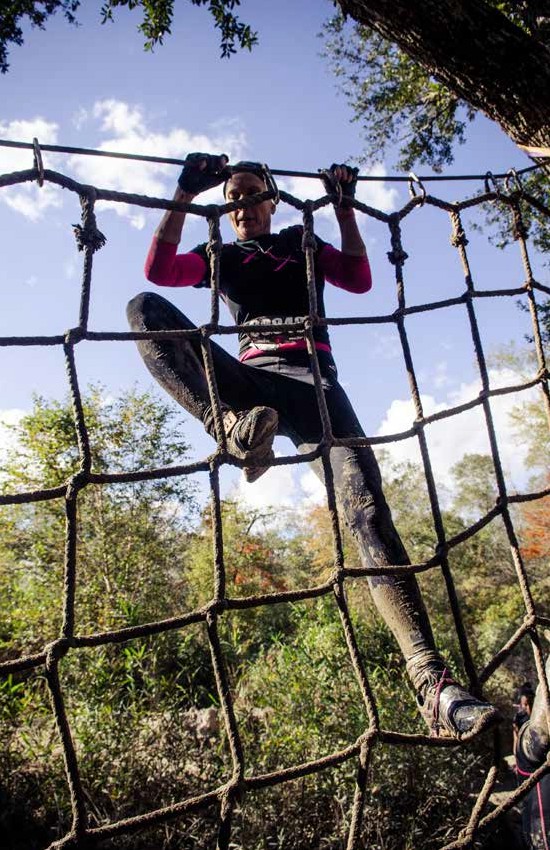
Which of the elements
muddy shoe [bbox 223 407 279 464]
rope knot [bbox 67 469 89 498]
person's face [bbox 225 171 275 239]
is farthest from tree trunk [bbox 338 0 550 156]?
rope knot [bbox 67 469 89 498]

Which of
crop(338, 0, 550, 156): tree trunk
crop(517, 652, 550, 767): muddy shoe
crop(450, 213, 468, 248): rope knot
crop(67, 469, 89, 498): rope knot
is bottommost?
crop(517, 652, 550, 767): muddy shoe

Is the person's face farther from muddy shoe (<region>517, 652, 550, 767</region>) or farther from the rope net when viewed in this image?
muddy shoe (<region>517, 652, 550, 767</region>)

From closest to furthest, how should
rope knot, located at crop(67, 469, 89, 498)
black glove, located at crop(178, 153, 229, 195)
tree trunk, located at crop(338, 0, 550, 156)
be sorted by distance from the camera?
1. rope knot, located at crop(67, 469, 89, 498)
2. black glove, located at crop(178, 153, 229, 195)
3. tree trunk, located at crop(338, 0, 550, 156)

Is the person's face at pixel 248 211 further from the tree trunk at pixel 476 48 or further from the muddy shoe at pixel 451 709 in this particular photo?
the muddy shoe at pixel 451 709

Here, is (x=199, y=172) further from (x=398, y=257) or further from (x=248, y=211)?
(x=398, y=257)

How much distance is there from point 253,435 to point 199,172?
0.71 meters

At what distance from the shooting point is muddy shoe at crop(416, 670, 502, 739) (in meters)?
0.96

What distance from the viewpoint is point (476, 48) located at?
5.55 ft

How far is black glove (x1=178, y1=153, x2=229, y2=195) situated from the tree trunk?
33.7 inches

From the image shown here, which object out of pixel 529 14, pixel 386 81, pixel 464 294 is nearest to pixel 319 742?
pixel 464 294

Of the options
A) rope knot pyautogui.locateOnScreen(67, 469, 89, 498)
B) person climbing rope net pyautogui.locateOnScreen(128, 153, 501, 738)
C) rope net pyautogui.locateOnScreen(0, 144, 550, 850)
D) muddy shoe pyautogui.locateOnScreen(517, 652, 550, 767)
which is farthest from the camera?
muddy shoe pyautogui.locateOnScreen(517, 652, 550, 767)

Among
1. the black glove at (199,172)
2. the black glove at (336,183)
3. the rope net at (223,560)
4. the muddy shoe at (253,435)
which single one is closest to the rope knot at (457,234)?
the rope net at (223,560)

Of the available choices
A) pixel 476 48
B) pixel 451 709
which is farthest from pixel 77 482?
pixel 476 48

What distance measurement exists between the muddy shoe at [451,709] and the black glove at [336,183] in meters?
1.23
